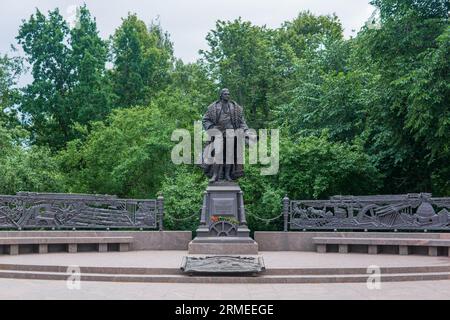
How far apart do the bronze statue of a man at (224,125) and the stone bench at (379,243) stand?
3.43 meters

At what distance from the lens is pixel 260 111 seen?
1658 inches

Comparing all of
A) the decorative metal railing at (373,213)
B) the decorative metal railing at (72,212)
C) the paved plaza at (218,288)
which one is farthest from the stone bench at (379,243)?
the decorative metal railing at (72,212)

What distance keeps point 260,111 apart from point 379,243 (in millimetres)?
23774

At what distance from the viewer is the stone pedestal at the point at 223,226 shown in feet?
57.8

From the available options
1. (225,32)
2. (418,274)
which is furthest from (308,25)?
(418,274)

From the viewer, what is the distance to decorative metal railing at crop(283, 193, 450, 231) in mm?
19078

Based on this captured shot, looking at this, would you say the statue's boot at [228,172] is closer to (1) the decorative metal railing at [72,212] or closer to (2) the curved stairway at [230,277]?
(1) the decorative metal railing at [72,212]

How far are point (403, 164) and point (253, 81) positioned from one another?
15059 mm

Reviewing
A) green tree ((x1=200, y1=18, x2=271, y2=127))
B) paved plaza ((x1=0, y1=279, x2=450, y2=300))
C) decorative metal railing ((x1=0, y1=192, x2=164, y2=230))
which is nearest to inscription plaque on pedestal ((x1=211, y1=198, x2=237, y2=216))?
decorative metal railing ((x1=0, y1=192, x2=164, y2=230))

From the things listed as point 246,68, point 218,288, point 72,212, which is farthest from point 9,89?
point 218,288

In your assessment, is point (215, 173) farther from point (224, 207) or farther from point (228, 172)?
point (224, 207)

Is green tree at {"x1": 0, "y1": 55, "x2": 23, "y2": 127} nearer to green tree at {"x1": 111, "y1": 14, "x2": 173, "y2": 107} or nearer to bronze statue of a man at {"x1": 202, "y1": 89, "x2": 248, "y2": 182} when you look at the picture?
green tree at {"x1": 111, "y1": 14, "x2": 173, "y2": 107}

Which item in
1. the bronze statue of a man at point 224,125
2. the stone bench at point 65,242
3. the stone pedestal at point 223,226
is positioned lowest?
the stone bench at point 65,242

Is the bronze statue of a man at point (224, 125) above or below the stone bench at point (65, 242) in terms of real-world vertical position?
above
